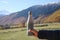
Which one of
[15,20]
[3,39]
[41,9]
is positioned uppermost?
[41,9]

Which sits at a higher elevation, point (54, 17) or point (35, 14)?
point (35, 14)

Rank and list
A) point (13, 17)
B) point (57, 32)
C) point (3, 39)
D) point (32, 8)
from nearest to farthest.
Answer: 1. point (57, 32)
2. point (3, 39)
3. point (32, 8)
4. point (13, 17)

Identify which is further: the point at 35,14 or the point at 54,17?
the point at 54,17

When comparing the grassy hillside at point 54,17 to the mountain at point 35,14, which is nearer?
the mountain at point 35,14

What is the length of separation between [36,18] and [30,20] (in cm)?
393

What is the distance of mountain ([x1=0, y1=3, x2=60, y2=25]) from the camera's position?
1167cm

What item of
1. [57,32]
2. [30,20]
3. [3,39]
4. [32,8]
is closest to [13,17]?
[32,8]

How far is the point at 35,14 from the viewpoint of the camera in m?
11.9

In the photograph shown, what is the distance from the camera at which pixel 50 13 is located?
1280cm

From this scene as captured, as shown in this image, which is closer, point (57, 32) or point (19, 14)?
point (57, 32)

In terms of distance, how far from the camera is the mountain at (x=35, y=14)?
11.7m

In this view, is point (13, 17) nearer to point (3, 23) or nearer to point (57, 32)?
point (3, 23)

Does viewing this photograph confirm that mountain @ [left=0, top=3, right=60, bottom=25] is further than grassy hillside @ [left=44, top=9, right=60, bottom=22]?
No

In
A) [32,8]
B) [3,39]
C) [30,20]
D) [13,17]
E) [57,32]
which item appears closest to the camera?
[57,32]
